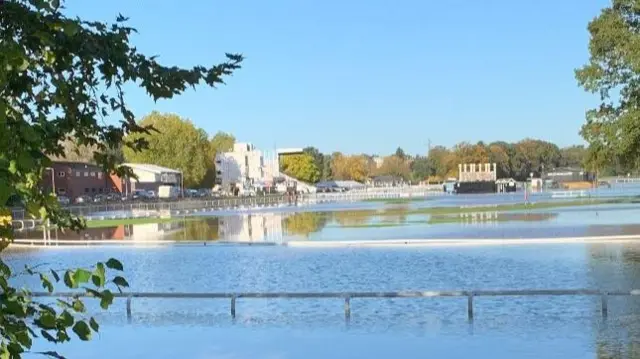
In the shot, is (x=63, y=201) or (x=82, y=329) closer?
(x=82, y=329)

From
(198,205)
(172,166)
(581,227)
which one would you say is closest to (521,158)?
(172,166)

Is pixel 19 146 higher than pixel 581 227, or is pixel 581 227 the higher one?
pixel 19 146

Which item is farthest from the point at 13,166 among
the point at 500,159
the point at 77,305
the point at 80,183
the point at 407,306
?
the point at 500,159

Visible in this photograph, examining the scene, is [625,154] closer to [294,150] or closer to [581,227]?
[581,227]

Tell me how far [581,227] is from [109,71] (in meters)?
37.4

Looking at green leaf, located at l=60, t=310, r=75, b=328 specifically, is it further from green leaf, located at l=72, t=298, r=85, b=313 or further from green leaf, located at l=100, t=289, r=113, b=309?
green leaf, located at l=72, t=298, r=85, b=313

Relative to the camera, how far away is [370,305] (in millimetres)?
17141

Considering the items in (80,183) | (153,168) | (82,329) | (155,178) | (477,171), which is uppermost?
(153,168)

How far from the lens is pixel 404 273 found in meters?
22.9

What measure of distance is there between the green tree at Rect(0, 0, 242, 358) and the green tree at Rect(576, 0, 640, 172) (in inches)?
1405

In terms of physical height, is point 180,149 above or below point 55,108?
above

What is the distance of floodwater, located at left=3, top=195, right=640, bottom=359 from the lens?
43.2 ft

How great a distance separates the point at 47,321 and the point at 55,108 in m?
1.51

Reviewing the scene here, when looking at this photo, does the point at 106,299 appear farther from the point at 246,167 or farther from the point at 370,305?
the point at 246,167
